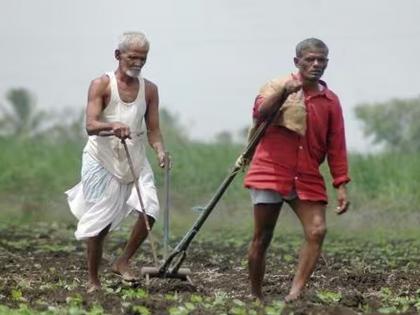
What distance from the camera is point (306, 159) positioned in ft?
29.4

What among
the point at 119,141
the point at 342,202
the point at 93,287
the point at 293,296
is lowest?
the point at 93,287

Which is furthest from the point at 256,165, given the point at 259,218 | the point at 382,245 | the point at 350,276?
the point at 382,245

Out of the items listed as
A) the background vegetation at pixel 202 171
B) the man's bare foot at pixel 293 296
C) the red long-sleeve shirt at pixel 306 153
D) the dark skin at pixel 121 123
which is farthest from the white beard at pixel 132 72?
the background vegetation at pixel 202 171

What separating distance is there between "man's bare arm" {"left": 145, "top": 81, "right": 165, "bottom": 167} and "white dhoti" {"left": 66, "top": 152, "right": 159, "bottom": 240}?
0.16 m

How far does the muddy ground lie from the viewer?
337 inches

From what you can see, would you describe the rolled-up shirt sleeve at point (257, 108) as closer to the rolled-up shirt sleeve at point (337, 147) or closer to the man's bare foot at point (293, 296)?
the rolled-up shirt sleeve at point (337, 147)

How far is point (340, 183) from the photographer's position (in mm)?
8984

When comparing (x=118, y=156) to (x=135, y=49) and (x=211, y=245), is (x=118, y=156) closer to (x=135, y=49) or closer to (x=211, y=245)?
(x=135, y=49)

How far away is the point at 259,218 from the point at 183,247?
0.91 meters

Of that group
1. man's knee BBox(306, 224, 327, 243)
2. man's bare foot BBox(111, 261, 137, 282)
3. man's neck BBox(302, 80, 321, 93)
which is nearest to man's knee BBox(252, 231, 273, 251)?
man's knee BBox(306, 224, 327, 243)

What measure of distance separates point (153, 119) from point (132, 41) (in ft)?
2.18

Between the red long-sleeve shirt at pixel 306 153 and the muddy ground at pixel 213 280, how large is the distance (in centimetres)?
73

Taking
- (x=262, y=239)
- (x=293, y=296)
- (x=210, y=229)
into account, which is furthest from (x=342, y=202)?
(x=210, y=229)

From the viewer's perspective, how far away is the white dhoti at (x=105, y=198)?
33.0ft
